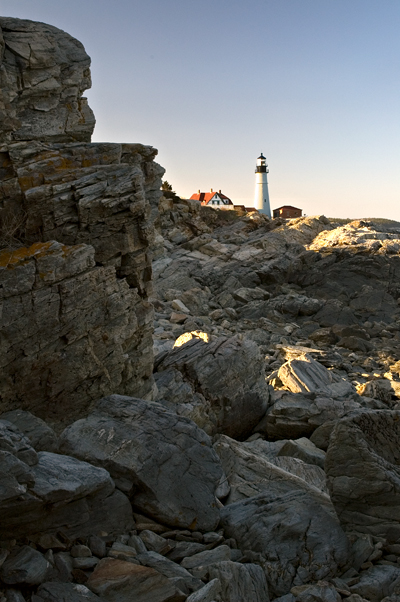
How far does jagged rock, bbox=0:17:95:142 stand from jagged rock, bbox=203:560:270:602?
43.1 ft

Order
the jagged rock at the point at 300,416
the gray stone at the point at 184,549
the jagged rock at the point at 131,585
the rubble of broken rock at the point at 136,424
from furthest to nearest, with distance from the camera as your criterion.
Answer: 1. the jagged rock at the point at 300,416
2. the gray stone at the point at 184,549
3. the rubble of broken rock at the point at 136,424
4. the jagged rock at the point at 131,585

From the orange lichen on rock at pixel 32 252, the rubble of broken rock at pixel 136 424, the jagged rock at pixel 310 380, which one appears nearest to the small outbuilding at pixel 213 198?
the rubble of broken rock at pixel 136 424

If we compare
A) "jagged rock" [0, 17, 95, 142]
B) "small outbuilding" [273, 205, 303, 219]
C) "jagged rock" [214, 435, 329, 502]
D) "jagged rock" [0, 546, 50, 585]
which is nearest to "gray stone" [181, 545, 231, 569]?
"jagged rock" [0, 546, 50, 585]

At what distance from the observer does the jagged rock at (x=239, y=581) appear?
5.90m

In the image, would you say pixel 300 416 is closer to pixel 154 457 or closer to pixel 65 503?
pixel 154 457

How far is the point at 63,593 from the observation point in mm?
5238

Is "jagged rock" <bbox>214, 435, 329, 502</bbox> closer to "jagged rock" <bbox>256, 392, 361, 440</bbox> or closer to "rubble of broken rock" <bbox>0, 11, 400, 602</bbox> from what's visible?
"rubble of broken rock" <bbox>0, 11, 400, 602</bbox>

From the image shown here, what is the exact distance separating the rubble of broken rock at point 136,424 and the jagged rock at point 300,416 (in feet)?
0.21

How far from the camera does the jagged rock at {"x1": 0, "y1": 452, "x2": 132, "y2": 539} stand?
578cm

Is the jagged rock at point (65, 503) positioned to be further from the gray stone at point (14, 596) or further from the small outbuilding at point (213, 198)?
the small outbuilding at point (213, 198)

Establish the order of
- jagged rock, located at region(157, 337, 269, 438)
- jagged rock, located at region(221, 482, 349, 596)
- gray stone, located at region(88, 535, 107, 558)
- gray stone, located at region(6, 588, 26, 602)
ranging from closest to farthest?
gray stone, located at region(6, 588, 26, 602) < gray stone, located at region(88, 535, 107, 558) < jagged rock, located at region(221, 482, 349, 596) < jagged rock, located at region(157, 337, 269, 438)

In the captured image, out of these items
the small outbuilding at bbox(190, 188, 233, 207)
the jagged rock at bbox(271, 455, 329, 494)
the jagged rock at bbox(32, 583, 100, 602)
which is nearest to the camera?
the jagged rock at bbox(32, 583, 100, 602)

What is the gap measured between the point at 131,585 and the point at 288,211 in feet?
294

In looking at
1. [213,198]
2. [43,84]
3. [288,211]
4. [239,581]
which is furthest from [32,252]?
[288,211]
